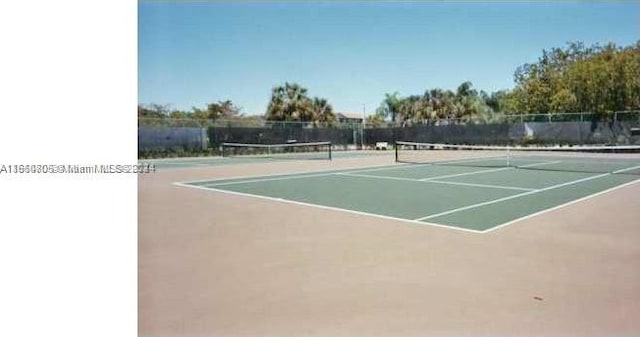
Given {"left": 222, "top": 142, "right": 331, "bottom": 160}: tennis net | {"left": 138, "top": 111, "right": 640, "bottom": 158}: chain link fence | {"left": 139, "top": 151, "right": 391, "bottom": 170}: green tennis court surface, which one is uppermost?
{"left": 138, "top": 111, "right": 640, "bottom": 158}: chain link fence

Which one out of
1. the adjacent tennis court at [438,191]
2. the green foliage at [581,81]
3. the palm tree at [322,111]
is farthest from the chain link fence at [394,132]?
the adjacent tennis court at [438,191]

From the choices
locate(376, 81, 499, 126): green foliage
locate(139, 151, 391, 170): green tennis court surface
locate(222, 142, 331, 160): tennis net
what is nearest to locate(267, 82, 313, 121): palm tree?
locate(376, 81, 499, 126): green foliage

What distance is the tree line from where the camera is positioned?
73.7 feet

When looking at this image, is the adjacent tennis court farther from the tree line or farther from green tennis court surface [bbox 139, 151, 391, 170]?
the tree line

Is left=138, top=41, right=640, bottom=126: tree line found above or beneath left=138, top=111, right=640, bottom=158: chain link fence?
above

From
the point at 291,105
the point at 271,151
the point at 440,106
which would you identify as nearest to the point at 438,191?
the point at 271,151

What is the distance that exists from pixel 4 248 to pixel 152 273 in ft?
3.12

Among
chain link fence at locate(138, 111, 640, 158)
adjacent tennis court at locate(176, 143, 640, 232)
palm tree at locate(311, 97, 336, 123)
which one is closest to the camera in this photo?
adjacent tennis court at locate(176, 143, 640, 232)

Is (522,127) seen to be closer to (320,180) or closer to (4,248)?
(320,180)

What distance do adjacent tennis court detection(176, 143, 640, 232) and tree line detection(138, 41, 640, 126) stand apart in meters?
5.61

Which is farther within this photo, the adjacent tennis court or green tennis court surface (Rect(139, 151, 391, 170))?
green tennis court surface (Rect(139, 151, 391, 170))

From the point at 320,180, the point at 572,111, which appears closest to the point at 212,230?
the point at 320,180

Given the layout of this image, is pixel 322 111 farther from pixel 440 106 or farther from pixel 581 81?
pixel 581 81

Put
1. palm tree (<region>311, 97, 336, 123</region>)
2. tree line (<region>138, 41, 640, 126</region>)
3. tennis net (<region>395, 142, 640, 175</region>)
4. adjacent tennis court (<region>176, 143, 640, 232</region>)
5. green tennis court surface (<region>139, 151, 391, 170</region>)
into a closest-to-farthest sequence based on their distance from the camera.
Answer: adjacent tennis court (<region>176, 143, 640, 232</region>), tennis net (<region>395, 142, 640, 175</region>), green tennis court surface (<region>139, 151, 391, 170</region>), tree line (<region>138, 41, 640, 126</region>), palm tree (<region>311, 97, 336, 123</region>)
